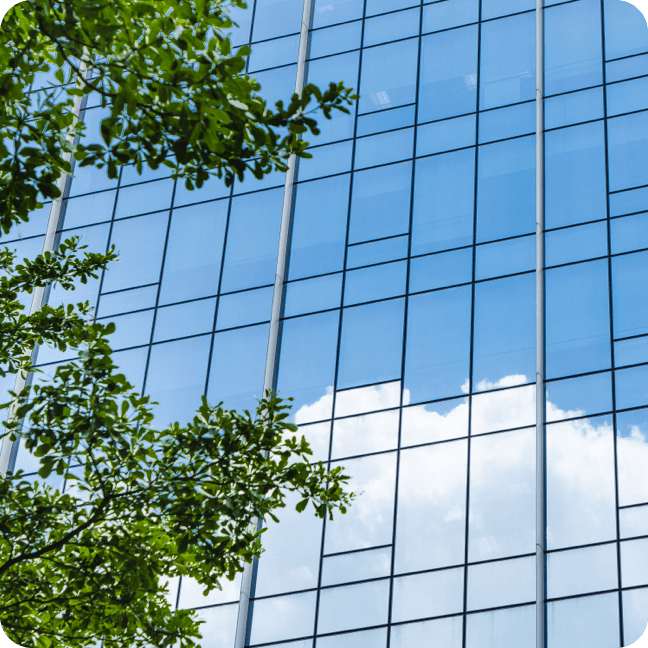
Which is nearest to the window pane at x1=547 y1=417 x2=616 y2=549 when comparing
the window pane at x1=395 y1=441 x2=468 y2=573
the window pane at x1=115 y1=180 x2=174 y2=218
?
the window pane at x1=395 y1=441 x2=468 y2=573

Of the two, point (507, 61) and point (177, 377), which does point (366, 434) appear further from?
point (507, 61)

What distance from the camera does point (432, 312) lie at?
21.6 meters

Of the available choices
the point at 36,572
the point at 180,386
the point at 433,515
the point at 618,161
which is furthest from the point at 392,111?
the point at 36,572

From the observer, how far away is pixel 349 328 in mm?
22125

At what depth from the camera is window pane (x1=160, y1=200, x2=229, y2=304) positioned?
24.2 meters

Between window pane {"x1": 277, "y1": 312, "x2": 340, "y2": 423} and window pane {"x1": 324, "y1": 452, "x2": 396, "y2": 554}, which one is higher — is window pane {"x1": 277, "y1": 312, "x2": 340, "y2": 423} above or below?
above

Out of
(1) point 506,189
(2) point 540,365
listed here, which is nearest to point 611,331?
(2) point 540,365

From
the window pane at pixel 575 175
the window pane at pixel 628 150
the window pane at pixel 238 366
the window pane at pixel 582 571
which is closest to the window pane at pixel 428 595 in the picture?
the window pane at pixel 582 571

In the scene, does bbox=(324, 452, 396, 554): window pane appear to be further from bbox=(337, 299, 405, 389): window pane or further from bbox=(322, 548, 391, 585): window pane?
bbox=(337, 299, 405, 389): window pane

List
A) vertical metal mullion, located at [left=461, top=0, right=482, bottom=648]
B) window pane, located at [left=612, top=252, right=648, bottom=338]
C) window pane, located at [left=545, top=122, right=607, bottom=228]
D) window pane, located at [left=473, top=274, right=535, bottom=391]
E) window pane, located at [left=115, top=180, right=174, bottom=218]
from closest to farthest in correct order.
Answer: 1. vertical metal mullion, located at [left=461, top=0, right=482, bottom=648]
2. window pane, located at [left=612, top=252, right=648, bottom=338]
3. window pane, located at [left=473, top=274, right=535, bottom=391]
4. window pane, located at [left=545, top=122, right=607, bottom=228]
5. window pane, located at [left=115, top=180, right=174, bottom=218]

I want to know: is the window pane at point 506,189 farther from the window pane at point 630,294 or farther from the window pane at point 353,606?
the window pane at point 353,606

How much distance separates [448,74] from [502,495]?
34.0ft

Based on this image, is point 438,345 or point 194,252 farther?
point 194,252

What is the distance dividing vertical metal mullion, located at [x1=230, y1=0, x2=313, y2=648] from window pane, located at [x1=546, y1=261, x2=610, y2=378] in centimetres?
567
